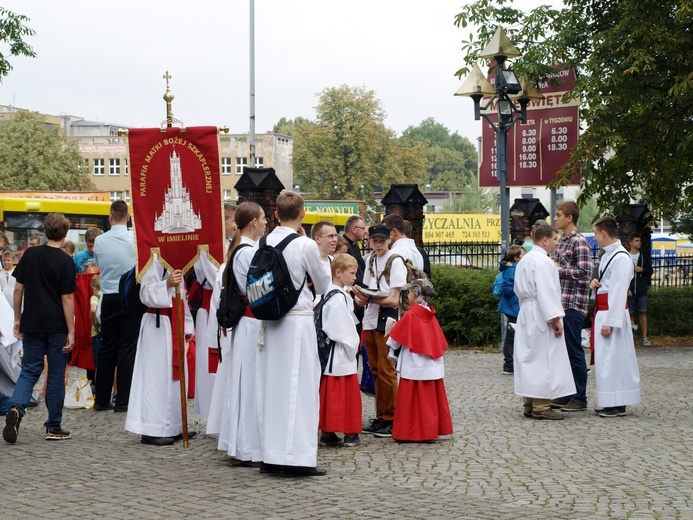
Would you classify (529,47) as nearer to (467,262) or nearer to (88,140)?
(467,262)

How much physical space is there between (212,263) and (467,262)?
14.0 m

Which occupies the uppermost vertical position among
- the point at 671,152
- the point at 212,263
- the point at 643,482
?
the point at 671,152

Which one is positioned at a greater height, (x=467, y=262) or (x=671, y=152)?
(x=671, y=152)

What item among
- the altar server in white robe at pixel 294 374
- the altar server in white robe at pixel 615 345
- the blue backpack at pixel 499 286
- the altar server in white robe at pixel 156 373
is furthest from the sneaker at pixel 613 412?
the altar server in white robe at pixel 156 373

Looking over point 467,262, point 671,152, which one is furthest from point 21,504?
point 467,262

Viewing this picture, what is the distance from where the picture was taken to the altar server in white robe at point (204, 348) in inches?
380

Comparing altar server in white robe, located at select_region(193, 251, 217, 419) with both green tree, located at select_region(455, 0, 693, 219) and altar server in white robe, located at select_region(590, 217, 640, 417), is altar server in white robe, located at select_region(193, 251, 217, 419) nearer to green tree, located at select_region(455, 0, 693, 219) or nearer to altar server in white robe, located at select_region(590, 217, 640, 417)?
altar server in white robe, located at select_region(590, 217, 640, 417)

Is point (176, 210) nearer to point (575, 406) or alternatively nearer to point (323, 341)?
point (323, 341)

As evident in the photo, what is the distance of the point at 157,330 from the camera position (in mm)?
9258

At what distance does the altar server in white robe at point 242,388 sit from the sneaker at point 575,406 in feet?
14.0

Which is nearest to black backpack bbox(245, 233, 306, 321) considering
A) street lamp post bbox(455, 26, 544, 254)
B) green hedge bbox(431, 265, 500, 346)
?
street lamp post bbox(455, 26, 544, 254)

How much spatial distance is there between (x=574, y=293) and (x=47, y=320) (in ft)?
17.8

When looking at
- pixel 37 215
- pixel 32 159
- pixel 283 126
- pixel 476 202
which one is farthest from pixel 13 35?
pixel 283 126

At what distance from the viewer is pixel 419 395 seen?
9.23 m
